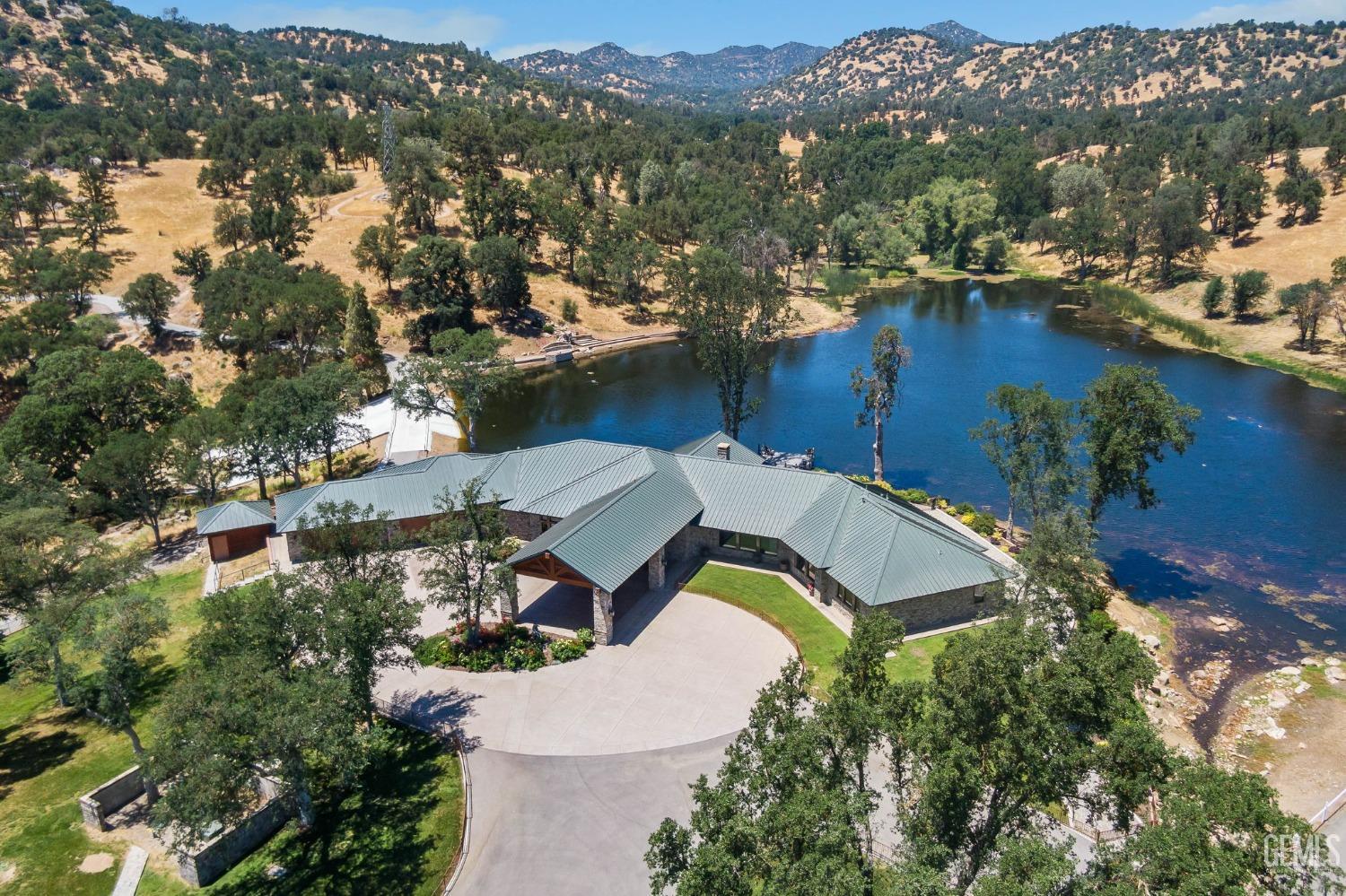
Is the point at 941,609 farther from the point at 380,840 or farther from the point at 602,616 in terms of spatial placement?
the point at 380,840

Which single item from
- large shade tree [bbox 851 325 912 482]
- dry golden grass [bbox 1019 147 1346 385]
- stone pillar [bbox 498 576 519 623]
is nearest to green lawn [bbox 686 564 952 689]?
stone pillar [bbox 498 576 519 623]

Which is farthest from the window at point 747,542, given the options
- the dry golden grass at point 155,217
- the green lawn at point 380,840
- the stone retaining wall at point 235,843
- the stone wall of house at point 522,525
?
the dry golden grass at point 155,217

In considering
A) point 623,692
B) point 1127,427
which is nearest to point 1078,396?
point 1127,427

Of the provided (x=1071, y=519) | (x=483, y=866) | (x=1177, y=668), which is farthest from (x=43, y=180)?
(x=1177, y=668)

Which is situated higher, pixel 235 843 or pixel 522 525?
pixel 522 525

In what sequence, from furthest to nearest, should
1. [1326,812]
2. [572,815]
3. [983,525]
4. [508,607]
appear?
[983,525]
[508,607]
[1326,812]
[572,815]

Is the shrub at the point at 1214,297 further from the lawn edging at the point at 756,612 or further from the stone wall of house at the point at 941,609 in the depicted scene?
the lawn edging at the point at 756,612
